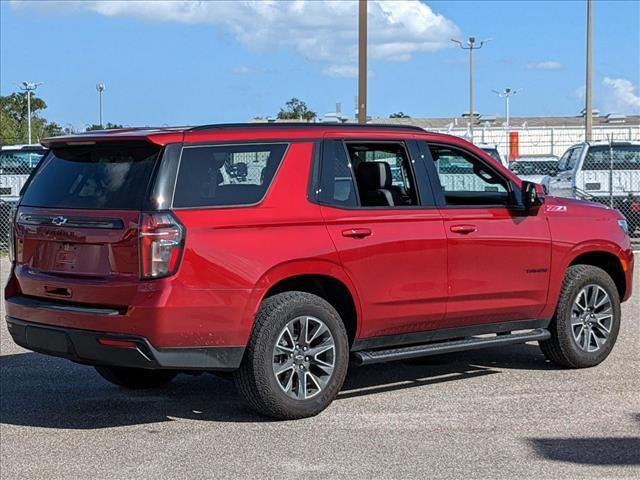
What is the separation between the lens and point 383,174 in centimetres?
771

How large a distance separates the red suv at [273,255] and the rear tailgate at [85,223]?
0.01m

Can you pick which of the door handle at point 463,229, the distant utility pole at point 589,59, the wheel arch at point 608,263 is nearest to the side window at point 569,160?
the distant utility pole at point 589,59

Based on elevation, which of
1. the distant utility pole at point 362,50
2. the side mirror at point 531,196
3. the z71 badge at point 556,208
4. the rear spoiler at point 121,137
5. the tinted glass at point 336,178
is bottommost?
the z71 badge at point 556,208

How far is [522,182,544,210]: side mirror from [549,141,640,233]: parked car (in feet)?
42.1

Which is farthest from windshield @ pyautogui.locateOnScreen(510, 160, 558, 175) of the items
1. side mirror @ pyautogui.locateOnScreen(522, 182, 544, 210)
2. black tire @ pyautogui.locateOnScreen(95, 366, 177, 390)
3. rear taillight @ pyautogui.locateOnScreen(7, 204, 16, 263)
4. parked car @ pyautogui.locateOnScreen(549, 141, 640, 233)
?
rear taillight @ pyautogui.locateOnScreen(7, 204, 16, 263)

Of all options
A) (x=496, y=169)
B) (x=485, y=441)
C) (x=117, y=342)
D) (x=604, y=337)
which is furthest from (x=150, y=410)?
(x=604, y=337)

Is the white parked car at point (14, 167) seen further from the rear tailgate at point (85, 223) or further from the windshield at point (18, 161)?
the rear tailgate at point (85, 223)

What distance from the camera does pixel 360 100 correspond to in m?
19.5

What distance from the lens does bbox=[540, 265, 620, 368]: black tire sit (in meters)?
8.46

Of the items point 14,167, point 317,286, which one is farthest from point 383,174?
point 14,167

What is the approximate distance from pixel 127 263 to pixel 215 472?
140 cm

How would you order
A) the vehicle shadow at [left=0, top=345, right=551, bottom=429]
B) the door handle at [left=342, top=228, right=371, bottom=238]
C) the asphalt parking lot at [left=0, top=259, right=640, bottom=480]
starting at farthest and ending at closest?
the vehicle shadow at [left=0, top=345, right=551, bottom=429], the door handle at [left=342, top=228, right=371, bottom=238], the asphalt parking lot at [left=0, top=259, right=640, bottom=480]

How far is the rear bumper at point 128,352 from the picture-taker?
21.1 feet

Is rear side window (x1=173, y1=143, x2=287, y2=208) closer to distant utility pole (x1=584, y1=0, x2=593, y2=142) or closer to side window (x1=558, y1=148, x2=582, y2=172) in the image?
side window (x1=558, y1=148, x2=582, y2=172)
